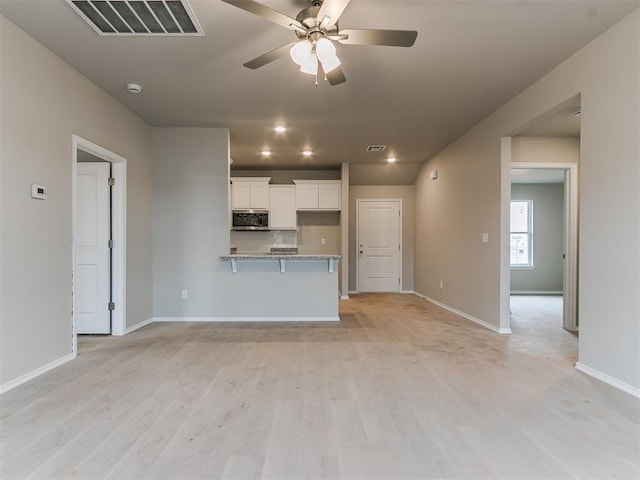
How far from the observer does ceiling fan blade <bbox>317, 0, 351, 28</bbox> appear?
1859mm

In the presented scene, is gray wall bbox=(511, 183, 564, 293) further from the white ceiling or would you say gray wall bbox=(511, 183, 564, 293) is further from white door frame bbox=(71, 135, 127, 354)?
white door frame bbox=(71, 135, 127, 354)

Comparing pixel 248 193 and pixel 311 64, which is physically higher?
pixel 311 64

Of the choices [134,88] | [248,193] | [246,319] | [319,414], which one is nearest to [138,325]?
[246,319]

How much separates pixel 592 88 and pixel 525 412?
99.2 inches

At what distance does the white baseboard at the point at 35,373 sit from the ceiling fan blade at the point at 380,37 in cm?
332

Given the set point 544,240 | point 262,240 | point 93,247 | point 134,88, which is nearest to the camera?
point 134,88

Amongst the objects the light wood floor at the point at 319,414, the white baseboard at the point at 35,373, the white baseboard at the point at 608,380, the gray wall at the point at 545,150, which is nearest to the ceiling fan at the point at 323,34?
the light wood floor at the point at 319,414

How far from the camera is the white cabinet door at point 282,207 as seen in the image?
670 centimetres

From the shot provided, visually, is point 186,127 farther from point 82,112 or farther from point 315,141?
point 315,141

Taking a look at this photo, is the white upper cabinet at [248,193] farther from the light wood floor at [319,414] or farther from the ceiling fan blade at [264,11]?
the ceiling fan blade at [264,11]

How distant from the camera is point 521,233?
7762 millimetres

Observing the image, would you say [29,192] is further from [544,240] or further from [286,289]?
[544,240]

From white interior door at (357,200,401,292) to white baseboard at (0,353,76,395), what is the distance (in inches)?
216

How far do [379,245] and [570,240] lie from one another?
3.68 m
